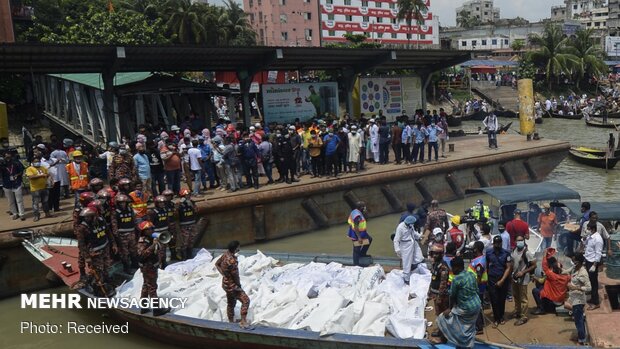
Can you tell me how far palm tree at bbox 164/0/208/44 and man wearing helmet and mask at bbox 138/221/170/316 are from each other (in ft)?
130

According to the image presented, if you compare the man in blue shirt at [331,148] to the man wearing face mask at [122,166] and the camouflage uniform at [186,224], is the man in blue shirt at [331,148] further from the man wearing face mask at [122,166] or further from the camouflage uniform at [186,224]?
the man wearing face mask at [122,166]

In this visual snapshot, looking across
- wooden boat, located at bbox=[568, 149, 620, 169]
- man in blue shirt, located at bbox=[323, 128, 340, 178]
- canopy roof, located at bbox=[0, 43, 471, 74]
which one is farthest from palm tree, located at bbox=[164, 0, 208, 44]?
man in blue shirt, located at bbox=[323, 128, 340, 178]

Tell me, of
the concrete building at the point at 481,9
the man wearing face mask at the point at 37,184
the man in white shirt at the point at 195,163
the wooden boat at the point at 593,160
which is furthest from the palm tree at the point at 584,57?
the concrete building at the point at 481,9

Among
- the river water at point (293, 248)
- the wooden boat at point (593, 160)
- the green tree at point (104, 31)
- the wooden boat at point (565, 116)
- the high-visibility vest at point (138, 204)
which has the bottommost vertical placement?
the river water at point (293, 248)

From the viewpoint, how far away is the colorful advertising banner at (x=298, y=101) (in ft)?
70.3

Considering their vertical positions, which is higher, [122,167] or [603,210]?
[122,167]

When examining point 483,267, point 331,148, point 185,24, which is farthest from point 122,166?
point 185,24

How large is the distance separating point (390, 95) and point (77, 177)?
15332 mm

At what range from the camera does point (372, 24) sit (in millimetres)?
75750

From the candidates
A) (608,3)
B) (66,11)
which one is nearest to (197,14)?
(66,11)

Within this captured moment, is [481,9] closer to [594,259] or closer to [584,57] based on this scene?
[584,57]

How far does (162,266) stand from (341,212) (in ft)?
23.0

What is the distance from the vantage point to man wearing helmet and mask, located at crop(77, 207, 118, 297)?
9664mm

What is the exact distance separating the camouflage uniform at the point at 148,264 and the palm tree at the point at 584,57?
56.2 m
